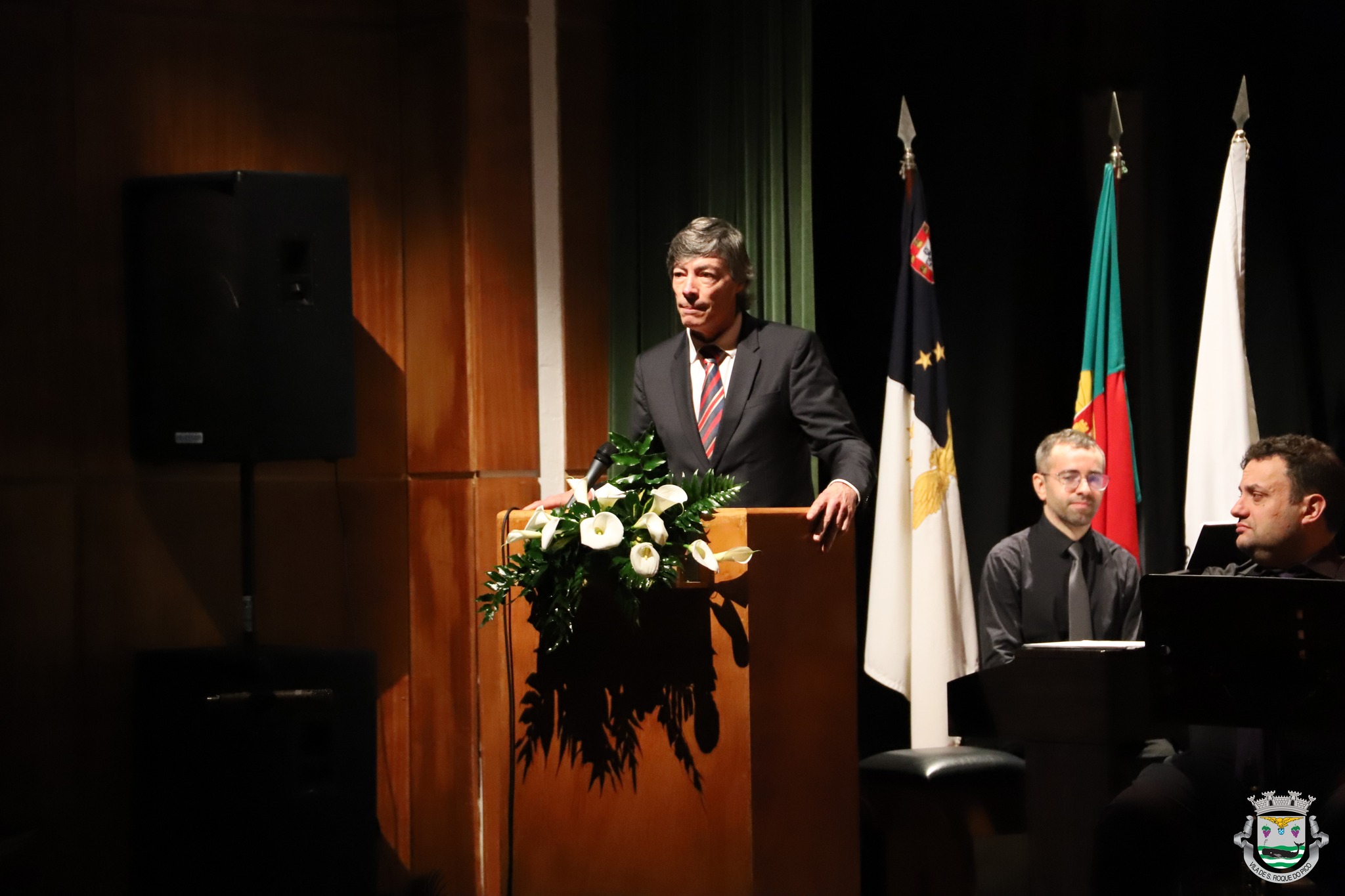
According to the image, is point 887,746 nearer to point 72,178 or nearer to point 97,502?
point 97,502

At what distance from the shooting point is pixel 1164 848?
8.26 ft

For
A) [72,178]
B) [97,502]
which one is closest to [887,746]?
[97,502]

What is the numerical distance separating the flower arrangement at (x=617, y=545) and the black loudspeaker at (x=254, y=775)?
1.11 meters

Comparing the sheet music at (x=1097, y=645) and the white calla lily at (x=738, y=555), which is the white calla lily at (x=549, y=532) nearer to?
the white calla lily at (x=738, y=555)

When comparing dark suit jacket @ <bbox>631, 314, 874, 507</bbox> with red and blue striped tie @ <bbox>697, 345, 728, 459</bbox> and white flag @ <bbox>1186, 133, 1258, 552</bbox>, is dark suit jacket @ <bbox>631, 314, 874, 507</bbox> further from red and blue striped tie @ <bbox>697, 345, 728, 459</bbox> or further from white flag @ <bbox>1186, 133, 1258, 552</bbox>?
white flag @ <bbox>1186, 133, 1258, 552</bbox>

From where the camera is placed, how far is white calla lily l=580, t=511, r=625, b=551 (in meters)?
2.36

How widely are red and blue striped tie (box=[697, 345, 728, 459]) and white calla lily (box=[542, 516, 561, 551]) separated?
77cm

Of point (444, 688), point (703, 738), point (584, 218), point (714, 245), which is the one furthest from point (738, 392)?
point (444, 688)

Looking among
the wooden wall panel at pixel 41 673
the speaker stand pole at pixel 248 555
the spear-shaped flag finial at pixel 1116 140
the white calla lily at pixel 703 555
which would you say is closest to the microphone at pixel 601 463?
the white calla lily at pixel 703 555

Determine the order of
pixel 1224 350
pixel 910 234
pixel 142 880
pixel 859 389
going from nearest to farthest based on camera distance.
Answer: pixel 142 880, pixel 1224 350, pixel 910 234, pixel 859 389

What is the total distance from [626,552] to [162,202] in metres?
1.97

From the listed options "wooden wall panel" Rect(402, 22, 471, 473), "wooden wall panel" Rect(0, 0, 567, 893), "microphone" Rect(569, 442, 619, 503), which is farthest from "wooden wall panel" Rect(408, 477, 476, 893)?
"microphone" Rect(569, 442, 619, 503)

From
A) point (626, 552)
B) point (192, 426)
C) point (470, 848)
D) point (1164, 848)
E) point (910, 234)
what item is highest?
point (910, 234)

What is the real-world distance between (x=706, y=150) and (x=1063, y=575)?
1.71 meters
